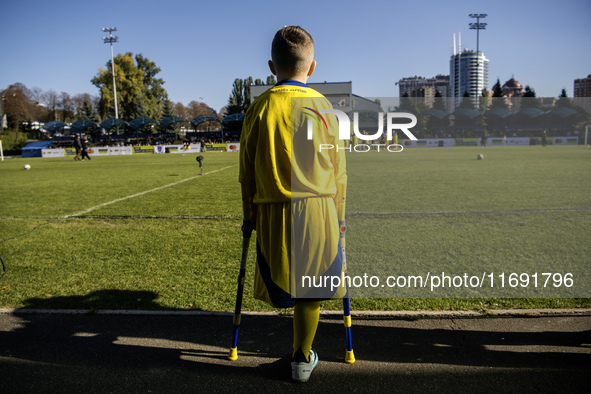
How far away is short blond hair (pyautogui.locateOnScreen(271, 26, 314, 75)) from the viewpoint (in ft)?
7.89

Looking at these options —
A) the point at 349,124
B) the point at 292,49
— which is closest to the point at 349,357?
the point at 349,124

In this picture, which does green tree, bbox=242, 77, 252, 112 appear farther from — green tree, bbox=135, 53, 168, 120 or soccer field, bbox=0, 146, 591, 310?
soccer field, bbox=0, 146, 591, 310

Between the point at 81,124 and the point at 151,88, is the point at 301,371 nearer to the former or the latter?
the point at 81,124

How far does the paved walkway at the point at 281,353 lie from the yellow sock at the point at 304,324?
0.25 meters

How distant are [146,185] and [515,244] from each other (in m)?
11.9

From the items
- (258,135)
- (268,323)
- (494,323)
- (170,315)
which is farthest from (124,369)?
(494,323)

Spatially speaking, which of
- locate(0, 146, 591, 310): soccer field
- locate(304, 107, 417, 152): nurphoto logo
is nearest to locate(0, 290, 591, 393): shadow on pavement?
locate(0, 146, 591, 310): soccer field

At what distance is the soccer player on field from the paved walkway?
0.55 meters

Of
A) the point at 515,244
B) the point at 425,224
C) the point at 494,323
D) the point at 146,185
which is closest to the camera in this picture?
the point at 494,323

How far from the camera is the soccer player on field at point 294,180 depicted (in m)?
2.37

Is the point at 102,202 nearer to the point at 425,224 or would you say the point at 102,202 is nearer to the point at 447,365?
the point at 425,224

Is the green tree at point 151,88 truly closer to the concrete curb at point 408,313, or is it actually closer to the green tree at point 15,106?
the green tree at point 15,106

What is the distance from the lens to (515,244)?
581cm

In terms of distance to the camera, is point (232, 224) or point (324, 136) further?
point (232, 224)
